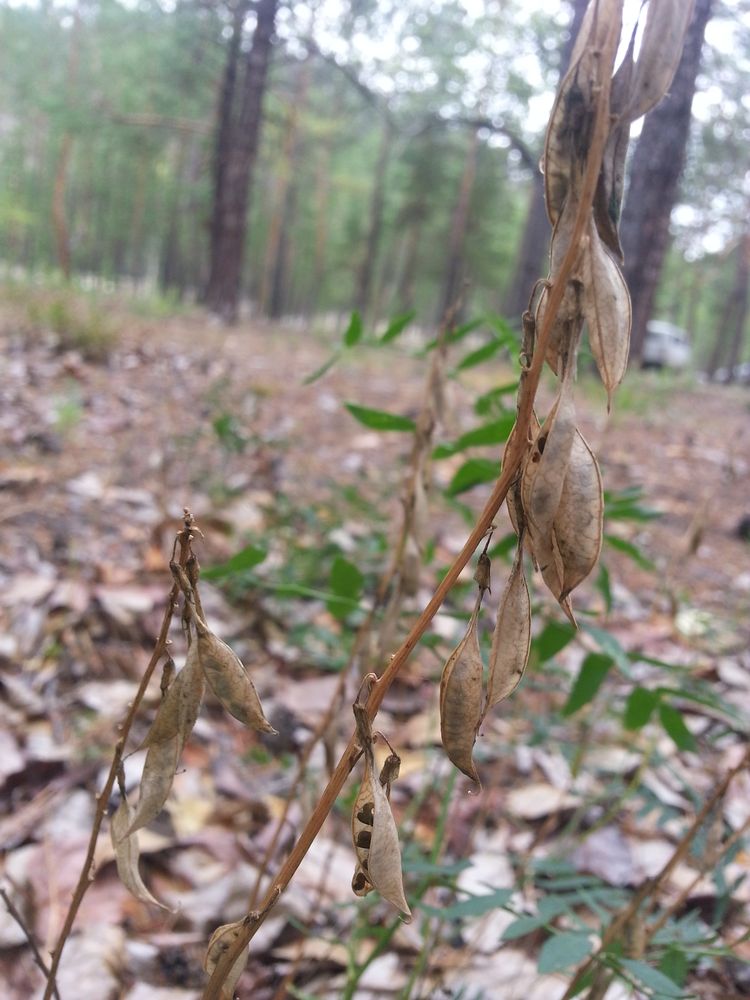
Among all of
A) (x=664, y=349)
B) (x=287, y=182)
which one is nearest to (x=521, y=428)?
(x=287, y=182)

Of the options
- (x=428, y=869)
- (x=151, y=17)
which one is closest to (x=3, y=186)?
(x=151, y=17)

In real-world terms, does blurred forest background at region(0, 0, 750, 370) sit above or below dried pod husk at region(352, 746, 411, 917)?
above

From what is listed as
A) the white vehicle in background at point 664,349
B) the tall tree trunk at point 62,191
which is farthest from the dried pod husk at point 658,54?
the white vehicle in background at point 664,349

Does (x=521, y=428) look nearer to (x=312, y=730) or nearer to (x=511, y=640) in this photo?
(x=511, y=640)

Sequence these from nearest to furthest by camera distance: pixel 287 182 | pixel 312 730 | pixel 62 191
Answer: pixel 312 730 < pixel 62 191 < pixel 287 182

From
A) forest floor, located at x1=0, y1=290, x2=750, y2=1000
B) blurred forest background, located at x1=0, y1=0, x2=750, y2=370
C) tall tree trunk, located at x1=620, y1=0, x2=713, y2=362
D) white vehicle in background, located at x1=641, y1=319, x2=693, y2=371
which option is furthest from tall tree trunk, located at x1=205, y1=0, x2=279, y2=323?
white vehicle in background, located at x1=641, y1=319, x2=693, y2=371

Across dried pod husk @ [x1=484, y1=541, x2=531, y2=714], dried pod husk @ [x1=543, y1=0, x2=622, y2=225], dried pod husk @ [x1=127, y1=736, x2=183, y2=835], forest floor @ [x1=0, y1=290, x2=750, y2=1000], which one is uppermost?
dried pod husk @ [x1=543, y1=0, x2=622, y2=225]

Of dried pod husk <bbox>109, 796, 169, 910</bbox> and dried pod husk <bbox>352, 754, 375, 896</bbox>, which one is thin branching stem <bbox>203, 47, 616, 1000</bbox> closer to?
dried pod husk <bbox>352, 754, 375, 896</bbox>
